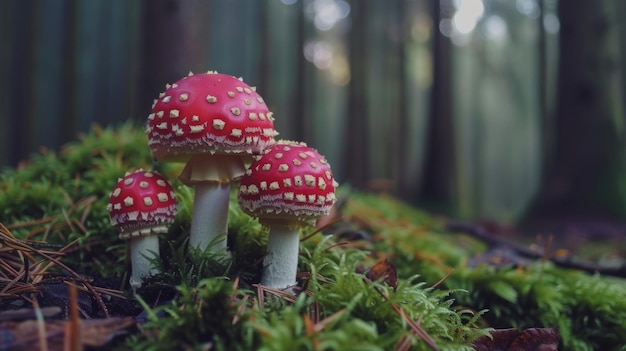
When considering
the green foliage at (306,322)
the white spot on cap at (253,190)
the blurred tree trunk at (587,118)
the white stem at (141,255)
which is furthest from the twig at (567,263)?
the blurred tree trunk at (587,118)

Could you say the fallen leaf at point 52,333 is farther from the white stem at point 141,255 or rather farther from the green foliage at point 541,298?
the green foliage at point 541,298

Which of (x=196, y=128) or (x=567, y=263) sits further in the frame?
(x=567, y=263)

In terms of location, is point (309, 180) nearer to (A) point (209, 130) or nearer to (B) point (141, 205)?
(A) point (209, 130)

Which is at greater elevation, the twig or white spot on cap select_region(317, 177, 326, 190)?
white spot on cap select_region(317, 177, 326, 190)


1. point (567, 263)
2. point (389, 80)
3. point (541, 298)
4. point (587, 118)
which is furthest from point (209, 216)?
point (389, 80)

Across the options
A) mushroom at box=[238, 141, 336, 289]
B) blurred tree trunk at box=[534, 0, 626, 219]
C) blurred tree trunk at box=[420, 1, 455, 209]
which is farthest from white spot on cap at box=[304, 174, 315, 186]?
blurred tree trunk at box=[420, 1, 455, 209]

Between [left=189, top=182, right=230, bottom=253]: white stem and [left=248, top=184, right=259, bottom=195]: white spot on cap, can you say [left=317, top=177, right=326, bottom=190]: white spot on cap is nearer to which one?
[left=248, top=184, right=259, bottom=195]: white spot on cap

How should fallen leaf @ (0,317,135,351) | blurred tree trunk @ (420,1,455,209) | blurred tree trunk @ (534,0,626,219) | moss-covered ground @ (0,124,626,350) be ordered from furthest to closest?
blurred tree trunk @ (420,1,455,209)
blurred tree trunk @ (534,0,626,219)
moss-covered ground @ (0,124,626,350)
fallen leaf @ (0,317,135,351)
